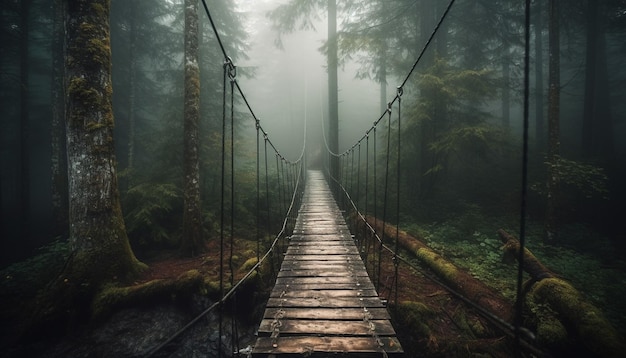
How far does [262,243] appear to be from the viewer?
6.27 meters

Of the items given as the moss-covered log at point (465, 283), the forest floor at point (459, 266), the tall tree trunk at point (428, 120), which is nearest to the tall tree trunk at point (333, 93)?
the tall tree trunk at point (428, 120)

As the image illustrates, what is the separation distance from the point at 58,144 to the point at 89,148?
21.6 feet

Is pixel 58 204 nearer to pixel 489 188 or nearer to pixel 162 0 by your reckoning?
pixel 162 0

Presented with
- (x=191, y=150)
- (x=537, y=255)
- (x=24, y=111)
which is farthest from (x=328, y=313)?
(x=24, y=111)

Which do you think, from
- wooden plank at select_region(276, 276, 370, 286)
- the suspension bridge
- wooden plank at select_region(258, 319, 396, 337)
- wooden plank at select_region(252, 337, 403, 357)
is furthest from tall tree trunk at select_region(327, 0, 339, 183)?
wooden plank at select_region(252, 337, 403, 357)

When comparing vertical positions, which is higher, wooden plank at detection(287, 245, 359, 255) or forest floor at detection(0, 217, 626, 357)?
wooden plank at detection(287, 245, 359, 255)

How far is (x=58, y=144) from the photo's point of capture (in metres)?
7.96

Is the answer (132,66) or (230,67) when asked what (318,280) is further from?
(132,66)

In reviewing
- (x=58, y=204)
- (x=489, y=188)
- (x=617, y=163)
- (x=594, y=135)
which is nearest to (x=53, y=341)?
(x=58, y=204)

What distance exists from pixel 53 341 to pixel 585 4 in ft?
49.0

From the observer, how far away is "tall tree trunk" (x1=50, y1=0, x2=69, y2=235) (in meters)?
7.36

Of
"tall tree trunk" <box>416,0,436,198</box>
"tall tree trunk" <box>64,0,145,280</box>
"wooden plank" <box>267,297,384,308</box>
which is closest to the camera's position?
"wooden plank" <box>267,297,384,308</box>

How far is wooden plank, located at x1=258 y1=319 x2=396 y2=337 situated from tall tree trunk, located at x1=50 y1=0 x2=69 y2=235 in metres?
7.84

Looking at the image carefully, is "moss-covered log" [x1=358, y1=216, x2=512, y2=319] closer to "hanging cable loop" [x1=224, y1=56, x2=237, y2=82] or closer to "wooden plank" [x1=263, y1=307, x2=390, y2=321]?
"wooden plank" [x1=263, y1=307, x2=390, y2=321]
